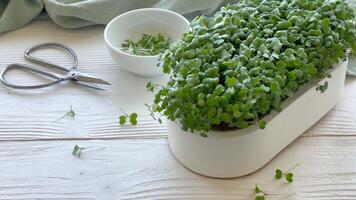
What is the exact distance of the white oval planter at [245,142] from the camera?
1.83 feet

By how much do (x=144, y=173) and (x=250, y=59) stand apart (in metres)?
0.16

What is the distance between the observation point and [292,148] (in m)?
0.63

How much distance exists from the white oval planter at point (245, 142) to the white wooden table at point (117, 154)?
12mm

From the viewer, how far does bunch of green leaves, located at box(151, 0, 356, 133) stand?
526 millimetres

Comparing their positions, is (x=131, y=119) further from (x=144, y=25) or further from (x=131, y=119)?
(x=144, y=25)

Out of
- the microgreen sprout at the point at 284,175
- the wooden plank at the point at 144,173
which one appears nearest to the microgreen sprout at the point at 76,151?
the wooden plank at the point at 144,173

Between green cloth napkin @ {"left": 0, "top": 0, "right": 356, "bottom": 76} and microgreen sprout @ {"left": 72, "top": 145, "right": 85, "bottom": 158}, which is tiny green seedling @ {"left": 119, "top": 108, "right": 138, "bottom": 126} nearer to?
microgreen sprout @ {"left": 72, "top": 145, "right": 85, "bottom": 158}

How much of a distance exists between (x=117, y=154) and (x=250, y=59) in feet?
0.58

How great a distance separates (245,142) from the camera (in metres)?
0.56

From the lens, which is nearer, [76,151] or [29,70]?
[76,151]

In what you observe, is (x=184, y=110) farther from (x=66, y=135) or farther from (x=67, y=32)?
(x=67, y=32)

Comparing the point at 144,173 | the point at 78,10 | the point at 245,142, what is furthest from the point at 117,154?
the point at 78,10

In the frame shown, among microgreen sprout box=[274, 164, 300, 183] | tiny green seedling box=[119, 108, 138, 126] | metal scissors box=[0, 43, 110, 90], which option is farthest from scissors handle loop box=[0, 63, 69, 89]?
microgreen sprout box=[274, 164, 300, 183]

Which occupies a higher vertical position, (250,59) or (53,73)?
(250,59)
